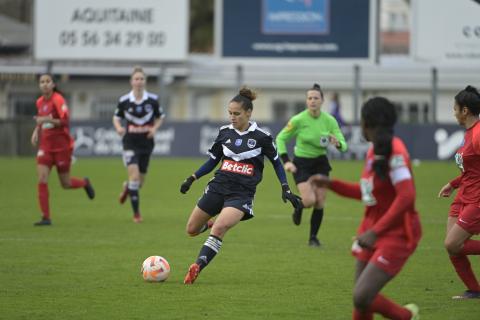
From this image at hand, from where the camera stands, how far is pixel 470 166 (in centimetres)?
991

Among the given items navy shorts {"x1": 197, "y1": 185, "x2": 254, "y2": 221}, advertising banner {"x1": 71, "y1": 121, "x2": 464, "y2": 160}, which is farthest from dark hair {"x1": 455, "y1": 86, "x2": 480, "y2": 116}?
advertising banner {"x1": 71, "y1": 121, "x2": 464, "y2": 160}

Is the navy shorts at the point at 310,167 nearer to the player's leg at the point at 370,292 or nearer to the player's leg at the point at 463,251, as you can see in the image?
the player's leg at the point at 463,251

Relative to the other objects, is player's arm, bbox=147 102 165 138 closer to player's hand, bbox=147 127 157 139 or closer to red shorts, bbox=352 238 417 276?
player's hand, bbox=147 127 157 139

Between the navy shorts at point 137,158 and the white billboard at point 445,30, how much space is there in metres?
19.5

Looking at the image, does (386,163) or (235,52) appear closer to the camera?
(386,163)

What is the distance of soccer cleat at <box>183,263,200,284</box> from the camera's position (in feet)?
34.1

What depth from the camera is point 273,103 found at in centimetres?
4516

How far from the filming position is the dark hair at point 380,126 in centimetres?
725

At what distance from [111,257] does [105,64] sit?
2982cm

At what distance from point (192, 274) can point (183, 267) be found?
1.43m

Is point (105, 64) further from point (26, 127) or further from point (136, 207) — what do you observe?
point (136, 207)

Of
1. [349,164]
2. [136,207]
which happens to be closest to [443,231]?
[136,207]

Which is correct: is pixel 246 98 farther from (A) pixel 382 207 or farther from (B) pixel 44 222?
(B) pixel 44 222

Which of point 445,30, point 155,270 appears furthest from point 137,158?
point 445,30
